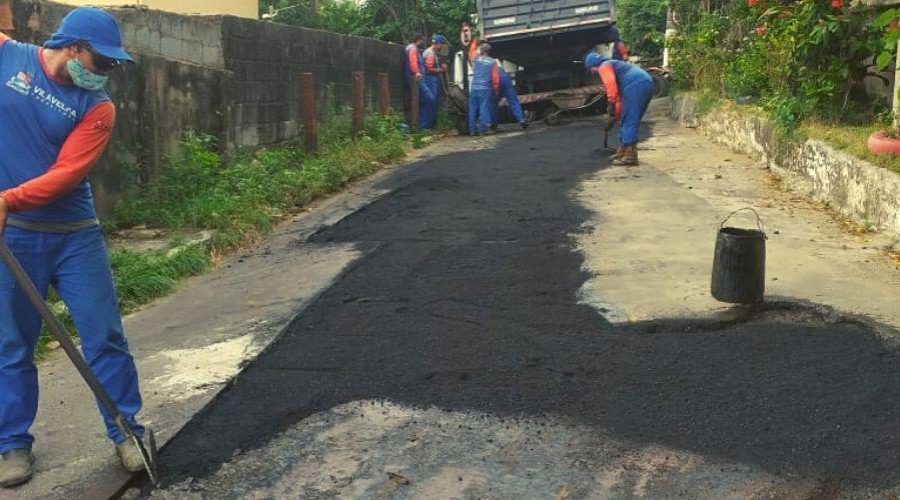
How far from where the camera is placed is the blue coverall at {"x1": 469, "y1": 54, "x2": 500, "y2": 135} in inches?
586

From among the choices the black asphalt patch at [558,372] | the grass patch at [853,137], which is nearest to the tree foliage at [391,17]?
the grass patch at [853,137]

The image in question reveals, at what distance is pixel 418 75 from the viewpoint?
50.9 feet

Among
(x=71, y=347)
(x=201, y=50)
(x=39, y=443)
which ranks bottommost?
(x=39, y=443)

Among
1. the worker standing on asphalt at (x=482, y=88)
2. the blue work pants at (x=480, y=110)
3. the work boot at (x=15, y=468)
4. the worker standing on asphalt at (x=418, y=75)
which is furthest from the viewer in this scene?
the worker standing on asphalt at (x=418, y=75)

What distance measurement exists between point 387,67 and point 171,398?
39.7ft

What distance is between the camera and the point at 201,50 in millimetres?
9305

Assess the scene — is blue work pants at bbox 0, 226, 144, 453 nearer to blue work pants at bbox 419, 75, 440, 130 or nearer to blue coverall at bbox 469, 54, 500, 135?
blue coverall at bbox 469, 54, 500, 135

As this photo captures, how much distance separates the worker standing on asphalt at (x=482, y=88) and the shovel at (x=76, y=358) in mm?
12245

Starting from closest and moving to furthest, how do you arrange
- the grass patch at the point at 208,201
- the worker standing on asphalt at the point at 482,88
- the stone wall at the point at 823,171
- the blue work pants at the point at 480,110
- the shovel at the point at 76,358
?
the shovel at the point at 76,358 → the grass patch at the point at 208,201 → the stone wall at the point at 823,171 → the worker standing on asphalt at the point at 482,88 → the blue work pants at the point at 480,110

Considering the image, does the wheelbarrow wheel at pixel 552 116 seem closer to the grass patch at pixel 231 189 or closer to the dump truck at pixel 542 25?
the dump truck at pixel 542 25

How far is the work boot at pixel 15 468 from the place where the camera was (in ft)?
10.4

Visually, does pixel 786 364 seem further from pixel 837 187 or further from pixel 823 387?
pixel 837 187

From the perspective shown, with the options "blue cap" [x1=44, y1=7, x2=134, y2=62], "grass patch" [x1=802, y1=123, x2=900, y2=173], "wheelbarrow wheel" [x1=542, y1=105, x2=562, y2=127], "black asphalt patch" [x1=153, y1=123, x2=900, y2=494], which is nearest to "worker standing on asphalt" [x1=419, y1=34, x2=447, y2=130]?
"wheelbarrow wheel" [x1=542, y1=105, x2=562, y2=127]

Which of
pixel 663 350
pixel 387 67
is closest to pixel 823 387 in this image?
pixel 663 350
